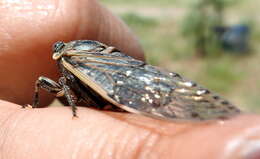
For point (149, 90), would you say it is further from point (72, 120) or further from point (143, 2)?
point (143, 2)

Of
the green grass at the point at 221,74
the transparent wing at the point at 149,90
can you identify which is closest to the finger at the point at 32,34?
the transparent wing at the point at 149,90

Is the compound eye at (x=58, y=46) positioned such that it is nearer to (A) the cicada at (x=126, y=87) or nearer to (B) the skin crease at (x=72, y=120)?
(A) the cicada at (x=126, y=87)

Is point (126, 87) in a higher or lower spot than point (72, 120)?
higher

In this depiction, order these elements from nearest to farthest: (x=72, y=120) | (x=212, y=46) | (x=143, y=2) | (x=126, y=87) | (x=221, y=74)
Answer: (x=72, y=120)
(x=126, y=87)
(x=221, y=74)
(x=212, y=46)
(x=143, y=2)

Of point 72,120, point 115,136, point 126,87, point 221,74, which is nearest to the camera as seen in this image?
point 115,136

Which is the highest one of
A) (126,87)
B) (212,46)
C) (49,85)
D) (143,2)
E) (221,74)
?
(126,87)

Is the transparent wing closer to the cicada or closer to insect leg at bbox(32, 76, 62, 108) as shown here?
the cicada

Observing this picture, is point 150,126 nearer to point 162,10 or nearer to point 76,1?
point 76,1

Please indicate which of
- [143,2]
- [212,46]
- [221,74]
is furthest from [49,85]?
[143,2]
